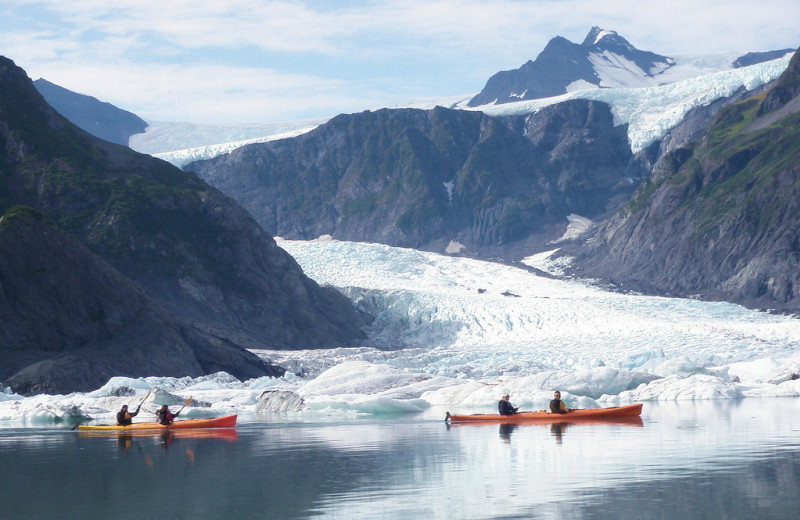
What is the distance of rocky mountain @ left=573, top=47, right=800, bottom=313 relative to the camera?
130500 mm

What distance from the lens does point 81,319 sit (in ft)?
238

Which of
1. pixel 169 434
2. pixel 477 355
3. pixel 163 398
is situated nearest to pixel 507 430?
pixel 169 434

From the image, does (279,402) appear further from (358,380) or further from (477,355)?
(477,355)

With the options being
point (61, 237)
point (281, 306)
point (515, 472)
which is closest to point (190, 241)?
point (281, 306)

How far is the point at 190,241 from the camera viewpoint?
10462 cm

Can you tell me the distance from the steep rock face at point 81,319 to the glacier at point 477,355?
20.6 ft

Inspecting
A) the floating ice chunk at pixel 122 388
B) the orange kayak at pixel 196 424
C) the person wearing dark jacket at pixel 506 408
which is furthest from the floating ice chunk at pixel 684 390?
the floating ice chunk at pixel 122 388

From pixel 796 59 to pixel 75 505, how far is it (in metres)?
156

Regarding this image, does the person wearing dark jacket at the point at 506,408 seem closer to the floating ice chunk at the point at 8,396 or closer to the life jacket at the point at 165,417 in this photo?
the life jacket at the point at 165,417

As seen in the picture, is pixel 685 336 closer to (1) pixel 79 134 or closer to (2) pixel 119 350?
(2) pixel 119 350

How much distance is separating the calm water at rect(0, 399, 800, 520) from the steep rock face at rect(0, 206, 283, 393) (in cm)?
3382

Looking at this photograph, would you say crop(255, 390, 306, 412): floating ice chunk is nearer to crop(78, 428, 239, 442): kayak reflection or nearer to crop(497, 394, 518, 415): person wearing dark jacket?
crop(78, 428, 239, 442): kayak reflection

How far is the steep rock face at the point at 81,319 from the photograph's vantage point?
68562 mm

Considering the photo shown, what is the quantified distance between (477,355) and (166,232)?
122 ft
